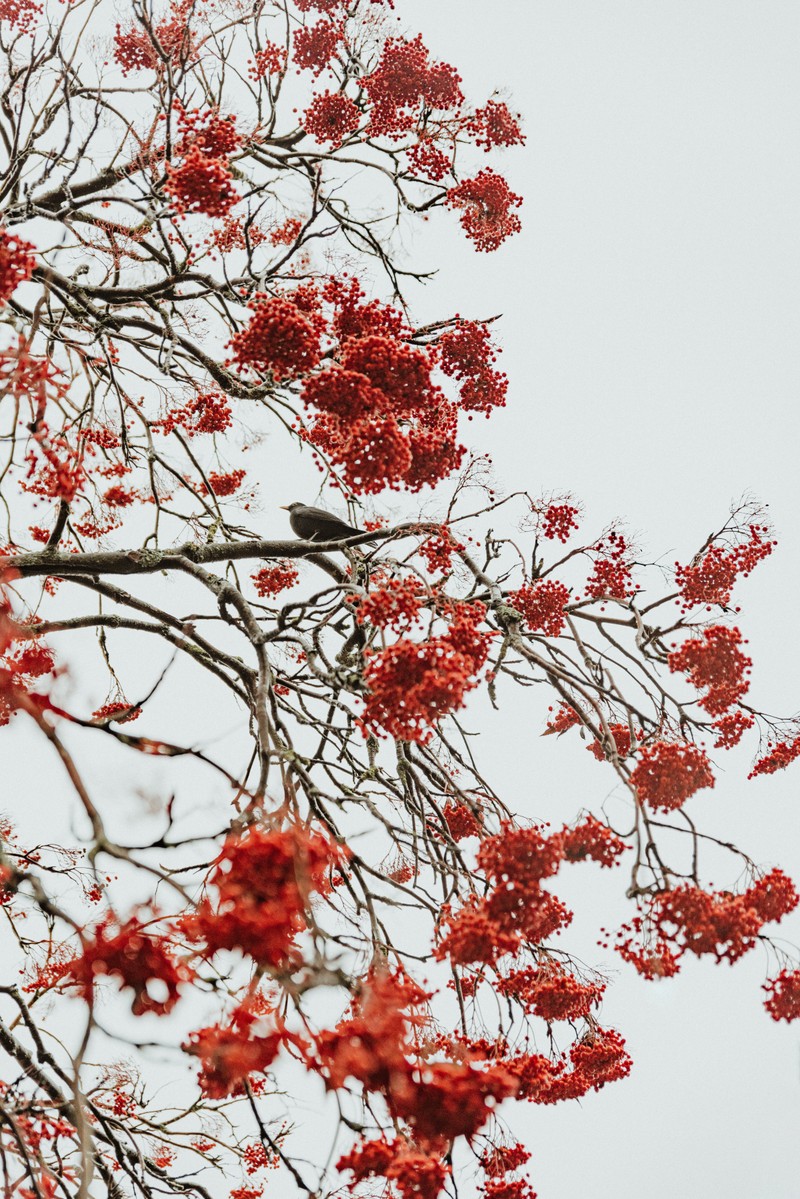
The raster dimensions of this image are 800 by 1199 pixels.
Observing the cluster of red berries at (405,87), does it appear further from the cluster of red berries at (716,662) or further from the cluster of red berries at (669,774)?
the cluster of red berries at (669,774)

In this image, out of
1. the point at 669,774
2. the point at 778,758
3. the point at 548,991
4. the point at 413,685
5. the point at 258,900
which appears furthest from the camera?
the point at 778,758

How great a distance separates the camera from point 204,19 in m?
4.39

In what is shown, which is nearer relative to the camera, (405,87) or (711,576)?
(711,576)

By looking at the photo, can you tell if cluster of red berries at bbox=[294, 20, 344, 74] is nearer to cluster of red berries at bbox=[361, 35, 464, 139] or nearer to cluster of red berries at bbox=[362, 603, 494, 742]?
cluster of red berries at bbox=[361, 35, 464, 139]

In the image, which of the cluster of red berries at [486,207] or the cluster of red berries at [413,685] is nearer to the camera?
the cluster of red berries at [413,685]

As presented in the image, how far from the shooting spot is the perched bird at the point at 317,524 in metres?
4.00

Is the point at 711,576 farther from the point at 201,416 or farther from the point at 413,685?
the point at 201,416

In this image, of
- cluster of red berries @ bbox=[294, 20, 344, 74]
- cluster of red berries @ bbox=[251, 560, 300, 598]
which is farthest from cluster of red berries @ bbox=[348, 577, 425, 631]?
cluster of red berries @ bbox=[294, 20, 344, 74]

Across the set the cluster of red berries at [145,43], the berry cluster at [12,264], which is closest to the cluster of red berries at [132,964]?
the berry cluster at [12,264]

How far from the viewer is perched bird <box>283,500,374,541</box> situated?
13.1ft

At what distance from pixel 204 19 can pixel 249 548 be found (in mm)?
2432

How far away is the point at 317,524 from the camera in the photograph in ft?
13.2

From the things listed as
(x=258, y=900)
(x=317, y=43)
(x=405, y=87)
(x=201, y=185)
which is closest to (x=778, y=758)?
(x=258, y=900)

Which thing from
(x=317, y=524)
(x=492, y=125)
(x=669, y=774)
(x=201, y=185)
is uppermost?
(x=492, y=125)
